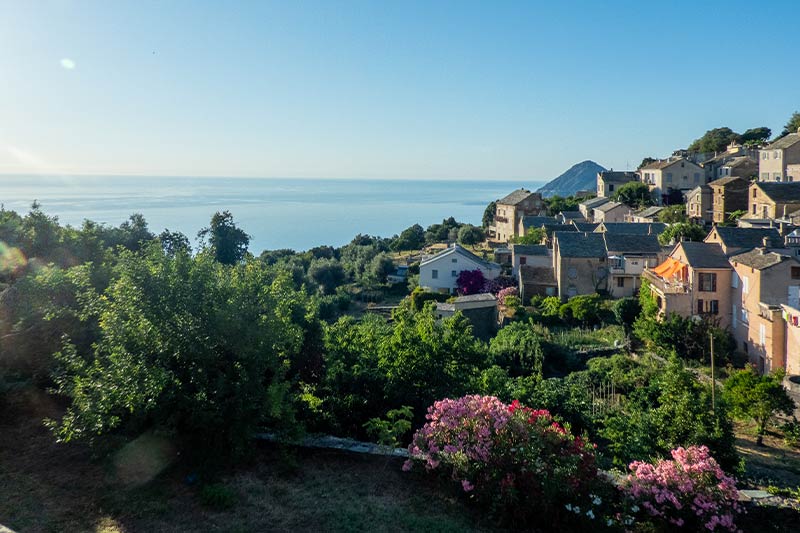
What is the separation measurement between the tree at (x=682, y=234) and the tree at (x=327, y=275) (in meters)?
26.6

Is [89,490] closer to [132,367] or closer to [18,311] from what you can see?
[132,367]

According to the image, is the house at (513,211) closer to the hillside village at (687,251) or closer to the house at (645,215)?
the hillside village at (687,251)

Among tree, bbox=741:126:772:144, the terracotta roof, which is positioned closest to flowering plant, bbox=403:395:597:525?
the terracotta roof

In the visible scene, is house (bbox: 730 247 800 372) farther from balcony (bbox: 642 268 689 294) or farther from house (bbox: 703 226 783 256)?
balcony (bbox: 642 268 689 294)

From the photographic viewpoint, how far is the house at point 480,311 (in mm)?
33969

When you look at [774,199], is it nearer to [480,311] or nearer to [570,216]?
[570,216]

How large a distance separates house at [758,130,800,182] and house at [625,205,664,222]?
10.0m

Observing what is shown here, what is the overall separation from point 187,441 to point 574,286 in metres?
32.0

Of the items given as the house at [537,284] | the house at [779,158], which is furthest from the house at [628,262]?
the house at [779,158]

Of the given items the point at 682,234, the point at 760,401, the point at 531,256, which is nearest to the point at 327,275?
the point at 531,256

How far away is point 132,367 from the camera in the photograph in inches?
313

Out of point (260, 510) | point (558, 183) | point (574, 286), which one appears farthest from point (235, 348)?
point (558, 183)

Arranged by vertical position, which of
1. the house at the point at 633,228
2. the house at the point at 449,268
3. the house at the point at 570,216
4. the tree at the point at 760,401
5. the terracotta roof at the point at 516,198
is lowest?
the tree at the point at 760,401

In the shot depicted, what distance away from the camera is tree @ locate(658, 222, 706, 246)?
37.3 meters
